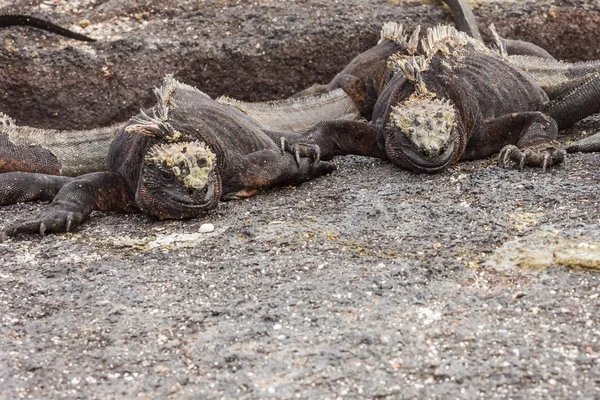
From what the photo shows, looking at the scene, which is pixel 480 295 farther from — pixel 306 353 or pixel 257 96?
pixel 257 96

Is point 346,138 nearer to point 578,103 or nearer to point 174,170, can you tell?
point 174,170

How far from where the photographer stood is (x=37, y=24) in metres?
6.07

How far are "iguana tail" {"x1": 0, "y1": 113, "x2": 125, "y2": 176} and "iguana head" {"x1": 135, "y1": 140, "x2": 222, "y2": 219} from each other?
116 cm

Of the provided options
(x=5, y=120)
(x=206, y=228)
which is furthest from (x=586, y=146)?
(x=5, y=120)

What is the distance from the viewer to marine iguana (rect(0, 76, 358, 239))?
419 centimetres

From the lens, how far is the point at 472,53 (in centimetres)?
540

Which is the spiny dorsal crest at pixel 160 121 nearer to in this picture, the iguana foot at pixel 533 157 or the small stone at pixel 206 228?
the small stone at pixel 206 228

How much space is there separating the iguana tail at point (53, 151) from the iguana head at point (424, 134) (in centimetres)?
183

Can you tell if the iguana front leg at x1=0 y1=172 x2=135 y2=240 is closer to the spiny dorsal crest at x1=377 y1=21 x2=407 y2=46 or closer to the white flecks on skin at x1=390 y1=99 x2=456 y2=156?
the white flecks on skin at x1=390 y1=99 x2=456 y2=156

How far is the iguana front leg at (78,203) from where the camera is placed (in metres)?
4.12

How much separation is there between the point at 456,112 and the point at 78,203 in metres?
2.08

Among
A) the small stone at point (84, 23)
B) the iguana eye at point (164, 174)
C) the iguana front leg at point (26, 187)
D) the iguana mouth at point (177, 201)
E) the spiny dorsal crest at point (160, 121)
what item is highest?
the small stone at point (84, 23)

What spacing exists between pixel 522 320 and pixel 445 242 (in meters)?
0.76

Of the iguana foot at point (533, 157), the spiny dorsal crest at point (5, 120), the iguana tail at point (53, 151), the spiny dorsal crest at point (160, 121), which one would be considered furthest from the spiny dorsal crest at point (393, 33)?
the spiny dorsal crest at point (5, 120)
